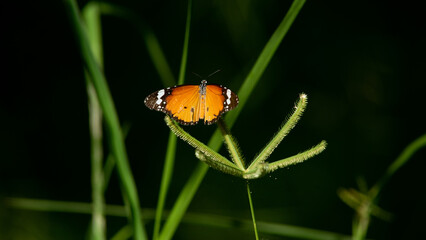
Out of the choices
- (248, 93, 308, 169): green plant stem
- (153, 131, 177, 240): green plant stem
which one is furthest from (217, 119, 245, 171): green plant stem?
(153, 131, 177, 240): green plant stem

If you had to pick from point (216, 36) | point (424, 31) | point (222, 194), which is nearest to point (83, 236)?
point (222, 194)

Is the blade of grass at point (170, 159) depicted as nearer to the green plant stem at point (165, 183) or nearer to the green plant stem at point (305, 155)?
the green plant stem at point (165, 183)

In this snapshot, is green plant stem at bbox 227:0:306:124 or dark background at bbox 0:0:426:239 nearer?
green plant stem at bbox 227:0:306:124

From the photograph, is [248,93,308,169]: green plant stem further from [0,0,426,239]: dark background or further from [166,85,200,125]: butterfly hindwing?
[0,0,426,239]: dark background

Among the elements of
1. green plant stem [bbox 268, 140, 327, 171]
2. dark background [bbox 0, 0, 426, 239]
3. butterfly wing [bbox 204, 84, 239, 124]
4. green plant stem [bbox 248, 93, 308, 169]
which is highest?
dark background [bbox 0, 0, 426, 239]

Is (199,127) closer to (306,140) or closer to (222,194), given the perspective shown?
(222,194)
